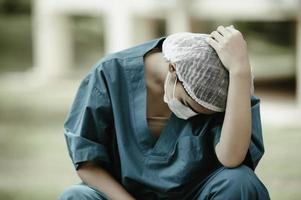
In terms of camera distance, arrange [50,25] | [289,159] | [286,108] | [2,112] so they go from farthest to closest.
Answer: [50,25], [2,112], [286,108], [289,159]

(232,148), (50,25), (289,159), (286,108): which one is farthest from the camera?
(50,25)

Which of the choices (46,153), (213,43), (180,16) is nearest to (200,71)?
(213,43)

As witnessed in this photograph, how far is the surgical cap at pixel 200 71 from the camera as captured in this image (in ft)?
7.28

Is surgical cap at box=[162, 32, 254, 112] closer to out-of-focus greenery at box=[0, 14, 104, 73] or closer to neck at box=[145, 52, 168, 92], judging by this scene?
neck at box=[145, 52, 168, 92]

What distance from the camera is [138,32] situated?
5.77 m

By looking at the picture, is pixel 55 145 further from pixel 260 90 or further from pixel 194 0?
pixel 260 90

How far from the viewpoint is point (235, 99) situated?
2211 mm

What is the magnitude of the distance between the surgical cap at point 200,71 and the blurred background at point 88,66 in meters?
1.27

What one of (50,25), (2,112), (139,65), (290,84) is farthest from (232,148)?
(50,25)

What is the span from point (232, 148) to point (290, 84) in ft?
11.5

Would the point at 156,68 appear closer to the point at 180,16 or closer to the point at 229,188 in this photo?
the point at 229,188

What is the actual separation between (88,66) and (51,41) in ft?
1.70

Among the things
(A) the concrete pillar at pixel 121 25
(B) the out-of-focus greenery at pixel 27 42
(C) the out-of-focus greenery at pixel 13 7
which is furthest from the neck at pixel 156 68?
(C) the out-of-focus greenery at pixel 13 7

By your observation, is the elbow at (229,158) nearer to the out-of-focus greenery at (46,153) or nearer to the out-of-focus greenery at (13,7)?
the out-of-focus greenery at (46,153)
